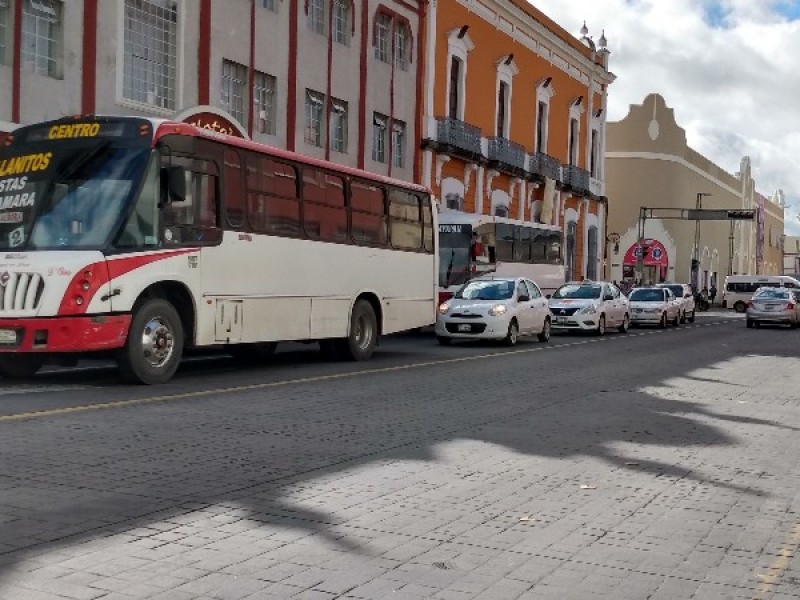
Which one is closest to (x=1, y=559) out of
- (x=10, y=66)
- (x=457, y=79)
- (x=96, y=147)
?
(x=96, y=147)

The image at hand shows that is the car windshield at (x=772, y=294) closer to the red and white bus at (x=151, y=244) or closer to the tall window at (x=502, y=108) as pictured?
the tall window at (x=502, y=108)

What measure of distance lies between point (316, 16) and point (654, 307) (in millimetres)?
16197

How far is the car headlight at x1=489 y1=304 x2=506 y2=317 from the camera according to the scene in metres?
24.2

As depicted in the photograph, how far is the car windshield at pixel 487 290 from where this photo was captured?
82.3 ft

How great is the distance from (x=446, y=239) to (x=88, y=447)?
23032mm

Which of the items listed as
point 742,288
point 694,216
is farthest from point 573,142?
point 694,216

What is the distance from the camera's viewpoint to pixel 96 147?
45.6 ft

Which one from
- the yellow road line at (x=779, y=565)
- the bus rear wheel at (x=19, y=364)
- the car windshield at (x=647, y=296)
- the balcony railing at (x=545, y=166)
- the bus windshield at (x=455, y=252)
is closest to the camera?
the yellow road line at (x=779, y=565)

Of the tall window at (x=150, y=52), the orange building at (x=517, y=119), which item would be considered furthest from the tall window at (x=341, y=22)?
the tall window at (x=150, y=52)

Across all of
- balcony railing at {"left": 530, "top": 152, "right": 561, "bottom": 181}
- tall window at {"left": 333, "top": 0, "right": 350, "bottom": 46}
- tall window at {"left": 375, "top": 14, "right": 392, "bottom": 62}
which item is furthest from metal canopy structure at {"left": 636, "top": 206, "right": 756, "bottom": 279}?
tall window at {"left": 333, "top": 0, "right": 350, "bottom": 46}

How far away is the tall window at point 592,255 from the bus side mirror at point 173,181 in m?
44.0

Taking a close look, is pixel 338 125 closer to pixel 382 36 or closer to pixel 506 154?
pixel 382 36

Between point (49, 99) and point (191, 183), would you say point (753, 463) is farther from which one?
point (49, 99)

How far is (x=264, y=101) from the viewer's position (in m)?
28.7
